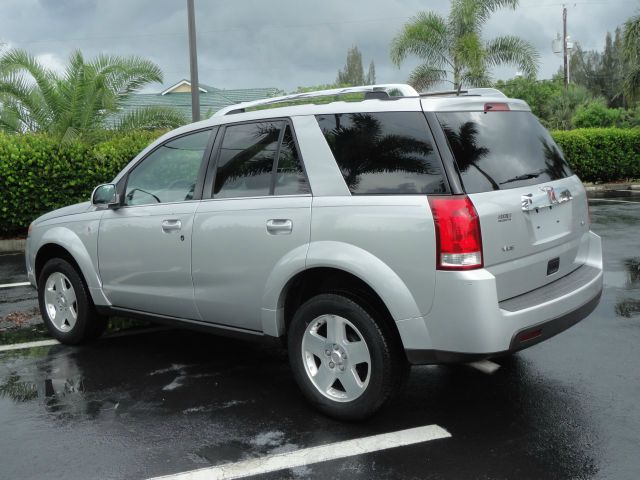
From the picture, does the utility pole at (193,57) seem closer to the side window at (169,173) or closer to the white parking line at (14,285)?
the white parking line at (14,285)

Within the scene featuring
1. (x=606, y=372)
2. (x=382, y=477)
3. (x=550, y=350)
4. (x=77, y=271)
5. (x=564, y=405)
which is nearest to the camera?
(x=382, y=477)

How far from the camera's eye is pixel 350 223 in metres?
3.87

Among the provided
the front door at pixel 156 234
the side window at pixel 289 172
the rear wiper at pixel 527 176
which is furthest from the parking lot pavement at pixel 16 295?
the rear wiper at pixel 527 176

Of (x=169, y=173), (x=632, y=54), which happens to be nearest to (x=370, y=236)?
(x=169, y=173)

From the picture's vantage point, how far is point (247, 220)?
14.3 feet

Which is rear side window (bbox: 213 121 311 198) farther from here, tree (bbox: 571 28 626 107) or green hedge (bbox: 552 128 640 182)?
tree (bbox: 571 28 626 107)

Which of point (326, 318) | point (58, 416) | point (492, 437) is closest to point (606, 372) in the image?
point (492, 437)

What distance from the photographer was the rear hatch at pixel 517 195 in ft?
12.1

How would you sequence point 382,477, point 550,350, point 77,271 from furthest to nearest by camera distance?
1. point 77,271
2. point 550,350
3. point 382,477

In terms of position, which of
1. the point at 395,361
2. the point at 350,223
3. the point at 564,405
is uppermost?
the point at 350,223

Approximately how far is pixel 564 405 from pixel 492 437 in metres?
0.67

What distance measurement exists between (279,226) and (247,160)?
644mm

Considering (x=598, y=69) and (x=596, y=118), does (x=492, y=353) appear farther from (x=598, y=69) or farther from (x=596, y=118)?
(x=598, y=69)

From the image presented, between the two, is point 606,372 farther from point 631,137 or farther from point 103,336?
point 631,137
